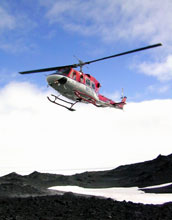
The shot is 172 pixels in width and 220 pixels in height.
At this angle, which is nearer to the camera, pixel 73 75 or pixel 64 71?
pixel 64 71

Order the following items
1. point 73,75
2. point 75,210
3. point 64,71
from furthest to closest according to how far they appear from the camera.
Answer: point 73,75, point 64,71, point 75,210

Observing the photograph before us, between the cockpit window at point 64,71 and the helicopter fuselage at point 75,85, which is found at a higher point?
the cockpit window at point 64,71

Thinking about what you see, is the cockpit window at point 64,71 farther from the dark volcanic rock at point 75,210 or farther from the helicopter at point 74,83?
the dark volcanic rock at point 75,210

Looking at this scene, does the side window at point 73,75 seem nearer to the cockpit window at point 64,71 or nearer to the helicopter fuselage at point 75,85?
the helicopter fuselage at point 75,85

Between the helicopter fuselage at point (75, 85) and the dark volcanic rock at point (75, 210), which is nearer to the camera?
the dark volcanic rock at point (75, 210)

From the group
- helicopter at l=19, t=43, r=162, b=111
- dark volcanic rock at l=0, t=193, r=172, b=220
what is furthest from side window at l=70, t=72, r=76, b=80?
dark volcanic rock at l=0, t=193, r=172, b=220

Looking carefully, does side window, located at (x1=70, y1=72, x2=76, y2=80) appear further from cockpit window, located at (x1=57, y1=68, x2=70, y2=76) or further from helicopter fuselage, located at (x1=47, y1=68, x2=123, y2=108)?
cockpit window, located at (x1=57, y1=68, x2=70, y2=76)

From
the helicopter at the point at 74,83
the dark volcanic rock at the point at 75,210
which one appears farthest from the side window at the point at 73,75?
the dark volcanic rock at the point at 75,210

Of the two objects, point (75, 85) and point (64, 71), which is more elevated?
point (64, 71)

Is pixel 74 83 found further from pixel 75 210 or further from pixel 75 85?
pixel 75 210

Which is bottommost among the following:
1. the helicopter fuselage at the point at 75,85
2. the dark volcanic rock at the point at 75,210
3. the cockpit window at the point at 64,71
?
the dark volcanic rock at the point at 75,210

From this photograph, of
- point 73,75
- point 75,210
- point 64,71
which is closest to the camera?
point 75,210

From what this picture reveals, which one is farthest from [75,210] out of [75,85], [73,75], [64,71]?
[64,71]

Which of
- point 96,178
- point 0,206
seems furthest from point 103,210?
point 96,178
